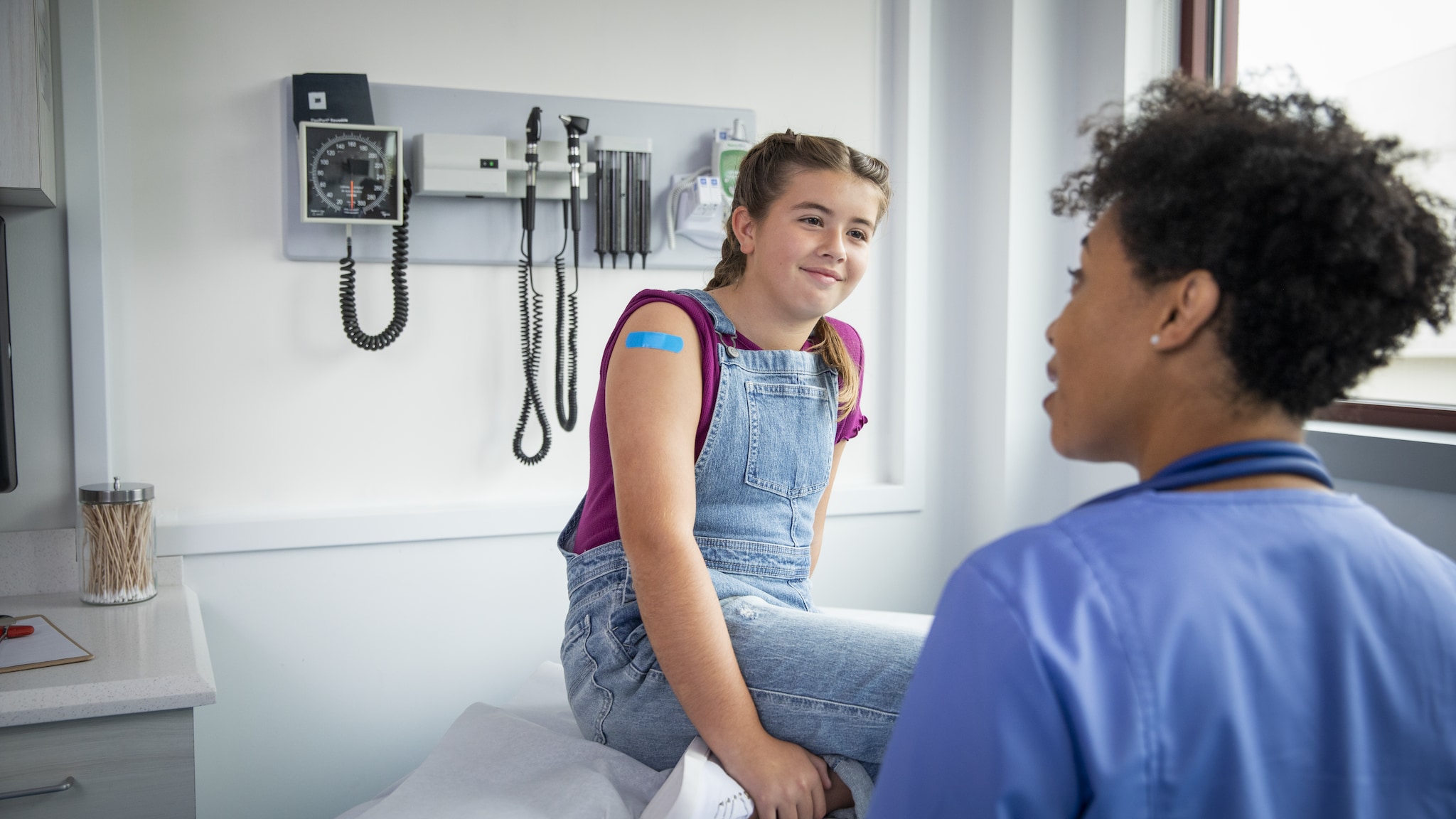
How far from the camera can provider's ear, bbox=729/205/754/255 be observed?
1474 millimetres

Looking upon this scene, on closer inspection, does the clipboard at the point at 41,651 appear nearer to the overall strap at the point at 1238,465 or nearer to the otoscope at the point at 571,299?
the otoscope at the point at 571,299

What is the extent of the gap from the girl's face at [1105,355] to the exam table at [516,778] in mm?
589

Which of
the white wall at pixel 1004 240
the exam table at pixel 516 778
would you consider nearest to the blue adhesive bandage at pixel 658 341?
the exam table at pixel 516 778

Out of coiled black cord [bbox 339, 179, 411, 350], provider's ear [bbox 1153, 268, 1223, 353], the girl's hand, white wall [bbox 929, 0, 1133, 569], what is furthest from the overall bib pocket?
white wall [bbox 929, 0, 1133, 569]

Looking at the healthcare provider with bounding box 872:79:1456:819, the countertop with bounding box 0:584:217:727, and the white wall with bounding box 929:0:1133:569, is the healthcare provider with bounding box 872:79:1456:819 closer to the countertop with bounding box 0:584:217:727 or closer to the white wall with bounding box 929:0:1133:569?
the countertop with bounding box 0:584:217:727

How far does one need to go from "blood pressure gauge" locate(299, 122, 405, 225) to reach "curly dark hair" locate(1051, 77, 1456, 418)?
1556mm

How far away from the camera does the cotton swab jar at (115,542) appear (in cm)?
163

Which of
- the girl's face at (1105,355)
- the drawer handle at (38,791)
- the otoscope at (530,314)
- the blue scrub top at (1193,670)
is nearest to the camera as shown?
the blue scrub top at (1193,670)

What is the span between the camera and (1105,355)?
0.70 m

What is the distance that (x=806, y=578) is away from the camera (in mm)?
1480

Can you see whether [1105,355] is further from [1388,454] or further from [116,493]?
[116,493]

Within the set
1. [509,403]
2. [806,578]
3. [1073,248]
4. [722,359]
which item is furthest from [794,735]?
Result: [1073,248]

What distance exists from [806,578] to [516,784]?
53cm

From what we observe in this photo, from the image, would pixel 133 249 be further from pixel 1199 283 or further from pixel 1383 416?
pixel 1383 416
